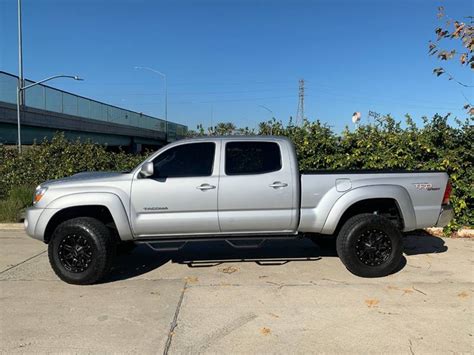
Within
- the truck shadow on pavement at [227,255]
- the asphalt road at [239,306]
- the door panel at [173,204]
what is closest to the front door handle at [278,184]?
the door panel at [173,204]

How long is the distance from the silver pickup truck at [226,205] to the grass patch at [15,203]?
182 inches

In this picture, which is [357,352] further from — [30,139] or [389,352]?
[30,139]

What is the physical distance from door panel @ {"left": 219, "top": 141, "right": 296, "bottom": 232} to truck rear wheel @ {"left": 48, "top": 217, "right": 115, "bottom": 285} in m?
1.48

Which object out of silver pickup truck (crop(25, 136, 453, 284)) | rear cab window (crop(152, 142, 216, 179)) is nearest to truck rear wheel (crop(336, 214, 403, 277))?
silver pickup truck (crop(25, 136, 453, 284))

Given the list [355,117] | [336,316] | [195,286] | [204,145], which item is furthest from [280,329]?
[355,117]

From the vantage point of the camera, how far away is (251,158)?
248 inches

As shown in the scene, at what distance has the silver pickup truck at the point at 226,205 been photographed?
5891 mm

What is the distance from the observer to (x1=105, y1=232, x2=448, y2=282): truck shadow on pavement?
681cm

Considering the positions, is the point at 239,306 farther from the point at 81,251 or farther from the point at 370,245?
the point at 81,251

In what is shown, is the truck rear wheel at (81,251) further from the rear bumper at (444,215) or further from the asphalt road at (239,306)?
the rear bumper at (444,215)

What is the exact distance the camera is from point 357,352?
4.01 meters

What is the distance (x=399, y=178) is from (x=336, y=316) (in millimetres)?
2288

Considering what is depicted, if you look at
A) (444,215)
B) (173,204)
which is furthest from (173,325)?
(444,215)

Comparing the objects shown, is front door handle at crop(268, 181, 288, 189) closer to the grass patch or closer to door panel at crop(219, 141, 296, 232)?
door panel at crop(219, 141, 296, 232)
